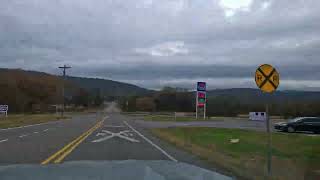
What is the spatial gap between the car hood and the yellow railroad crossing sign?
29.2 ft

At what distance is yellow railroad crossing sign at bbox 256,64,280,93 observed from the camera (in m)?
14.7

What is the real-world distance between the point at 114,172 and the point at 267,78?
972cm

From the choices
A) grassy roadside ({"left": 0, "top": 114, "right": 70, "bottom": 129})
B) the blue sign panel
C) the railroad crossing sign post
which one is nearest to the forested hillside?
grassy roadside ({"left": 0, "top": 114, "right": 70, "bottom": 129})

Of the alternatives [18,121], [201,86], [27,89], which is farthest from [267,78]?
[27,89]

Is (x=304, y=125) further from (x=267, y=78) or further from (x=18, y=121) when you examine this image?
(x=18, y=121)

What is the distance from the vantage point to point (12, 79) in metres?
140

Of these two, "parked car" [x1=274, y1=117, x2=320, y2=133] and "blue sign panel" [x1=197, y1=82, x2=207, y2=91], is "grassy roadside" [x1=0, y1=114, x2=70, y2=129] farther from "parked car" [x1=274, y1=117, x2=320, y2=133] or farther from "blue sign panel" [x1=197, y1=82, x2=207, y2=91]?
"parked car" [x1=274, y1=117, x2=320, y2=133]

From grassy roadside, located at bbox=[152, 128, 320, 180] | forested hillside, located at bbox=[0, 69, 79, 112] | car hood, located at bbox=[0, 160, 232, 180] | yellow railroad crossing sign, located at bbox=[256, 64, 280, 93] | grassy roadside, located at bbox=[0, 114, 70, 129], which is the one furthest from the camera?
forested hillside, located at bbox=[0, 69, 79, 112]

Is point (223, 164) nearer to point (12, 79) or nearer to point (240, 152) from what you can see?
point (240, 152)

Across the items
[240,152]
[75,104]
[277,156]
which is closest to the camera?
[277,156]

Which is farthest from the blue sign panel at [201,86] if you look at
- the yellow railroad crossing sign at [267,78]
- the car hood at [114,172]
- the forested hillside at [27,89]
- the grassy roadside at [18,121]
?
the forested hillside at [27,89]

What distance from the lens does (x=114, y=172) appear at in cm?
561

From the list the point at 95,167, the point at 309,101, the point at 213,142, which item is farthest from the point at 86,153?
the point at 309,101

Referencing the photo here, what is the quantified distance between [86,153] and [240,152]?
678 centimetres
